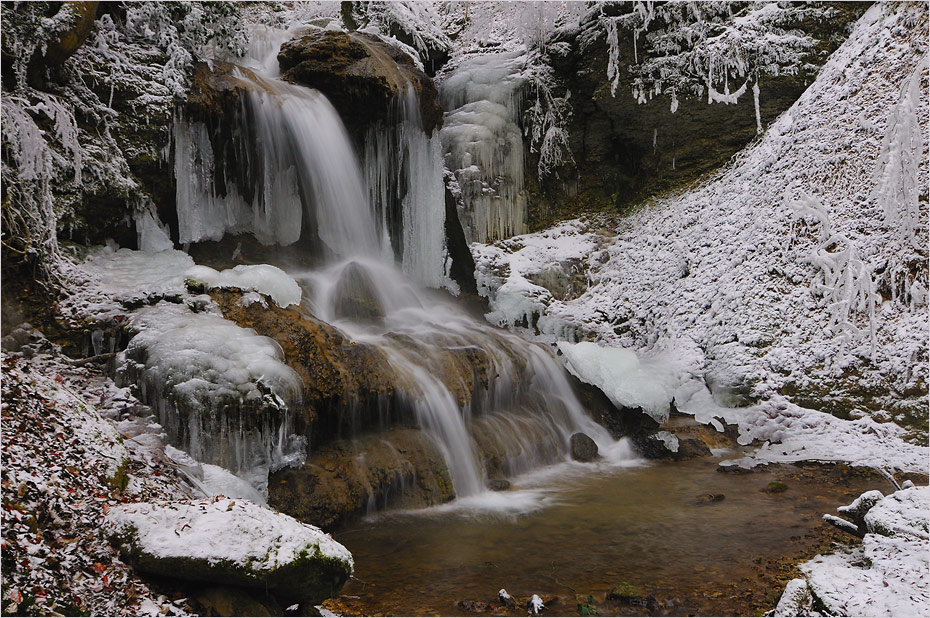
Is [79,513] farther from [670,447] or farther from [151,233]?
[670,447]

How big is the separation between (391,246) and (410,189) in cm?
137

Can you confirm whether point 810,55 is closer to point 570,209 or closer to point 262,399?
point 570,209

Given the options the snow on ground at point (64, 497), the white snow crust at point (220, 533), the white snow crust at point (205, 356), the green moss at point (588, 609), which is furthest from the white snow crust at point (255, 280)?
the green moss at point (588, 609)

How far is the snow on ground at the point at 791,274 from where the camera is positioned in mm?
7844

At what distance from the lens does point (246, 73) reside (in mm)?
10273

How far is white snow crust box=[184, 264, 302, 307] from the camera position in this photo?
6980 mm

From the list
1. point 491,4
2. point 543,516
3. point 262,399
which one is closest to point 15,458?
Answer: point 262,399

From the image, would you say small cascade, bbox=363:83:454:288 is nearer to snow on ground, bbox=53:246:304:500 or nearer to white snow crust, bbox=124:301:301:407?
snow on ground, bbox=53:246:304:500

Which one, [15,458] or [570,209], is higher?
[570,209]

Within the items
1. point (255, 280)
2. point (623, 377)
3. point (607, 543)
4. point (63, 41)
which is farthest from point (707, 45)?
point (63, 41)

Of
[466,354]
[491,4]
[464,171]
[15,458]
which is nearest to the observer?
[15,458]

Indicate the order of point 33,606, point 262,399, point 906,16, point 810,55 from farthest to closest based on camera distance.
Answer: point 810,55, point 906,16, point 262,399, point 33,606

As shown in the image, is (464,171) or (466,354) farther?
(464,171)

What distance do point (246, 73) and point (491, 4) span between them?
29.1ft
